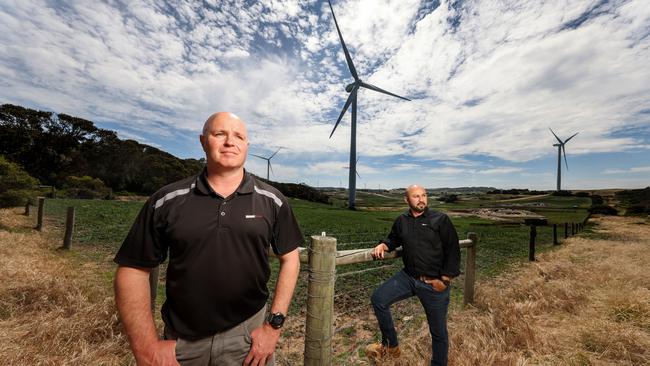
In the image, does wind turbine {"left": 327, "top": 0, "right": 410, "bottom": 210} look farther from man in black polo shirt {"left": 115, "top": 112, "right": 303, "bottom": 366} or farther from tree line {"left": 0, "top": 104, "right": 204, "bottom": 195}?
man in black polo shirt {"left": 115, "top": 112, "right": 303, "bottom": 366}

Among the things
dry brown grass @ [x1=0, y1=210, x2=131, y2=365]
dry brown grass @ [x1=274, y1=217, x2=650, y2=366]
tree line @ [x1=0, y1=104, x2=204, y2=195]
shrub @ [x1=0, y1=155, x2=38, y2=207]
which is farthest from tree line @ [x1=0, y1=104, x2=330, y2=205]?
dry brown grass @ [x1=274, y1=217, x2=650, y2=366]

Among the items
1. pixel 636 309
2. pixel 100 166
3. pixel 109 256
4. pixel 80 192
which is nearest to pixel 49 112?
pixel 100 166

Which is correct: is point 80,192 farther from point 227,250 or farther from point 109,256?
point 227,250

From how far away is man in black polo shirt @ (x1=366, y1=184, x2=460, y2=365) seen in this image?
156 inches

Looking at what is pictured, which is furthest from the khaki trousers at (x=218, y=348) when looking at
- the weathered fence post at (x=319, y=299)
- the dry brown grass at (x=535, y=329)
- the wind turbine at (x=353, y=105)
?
the wind turbine at (x=353, y=105)

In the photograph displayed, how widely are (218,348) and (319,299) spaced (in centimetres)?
113

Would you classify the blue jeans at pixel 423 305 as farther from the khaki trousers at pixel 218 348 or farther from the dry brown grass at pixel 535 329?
the khaki trousers at pixel 218 348

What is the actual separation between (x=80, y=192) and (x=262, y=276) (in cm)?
4920

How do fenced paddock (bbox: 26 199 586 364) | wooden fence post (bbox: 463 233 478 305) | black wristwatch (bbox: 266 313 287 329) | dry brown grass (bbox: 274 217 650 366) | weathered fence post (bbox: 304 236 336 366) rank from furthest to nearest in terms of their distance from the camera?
wooden fence post (bbox: 463 233 478 305) → dry brown grass (bbox: 274 217 650 366) → fenced paddock (bbox: 26 199 586 364) → weathered fence post (bbox: 304 236 336 366) → black wristwatch (bbox: 266 313 287 329)

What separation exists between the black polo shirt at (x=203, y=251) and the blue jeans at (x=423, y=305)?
2.56 m

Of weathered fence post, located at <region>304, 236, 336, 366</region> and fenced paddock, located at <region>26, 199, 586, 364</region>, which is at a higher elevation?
weathered fence post, located at <region>304, 236, 336, 366</region>

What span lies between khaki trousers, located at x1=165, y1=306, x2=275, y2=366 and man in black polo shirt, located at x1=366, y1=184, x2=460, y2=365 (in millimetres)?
2384

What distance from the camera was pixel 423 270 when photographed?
13.3 ft

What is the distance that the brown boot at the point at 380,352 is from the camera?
4.19 m
